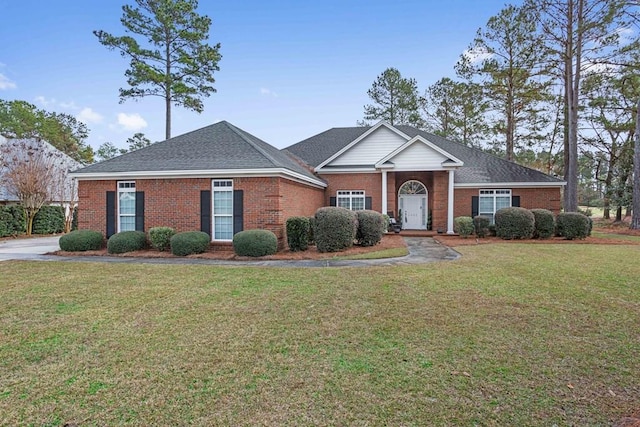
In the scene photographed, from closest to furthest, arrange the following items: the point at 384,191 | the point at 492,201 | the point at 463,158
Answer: the point at 384,191 < the point at 492,201 < the point at 463,158

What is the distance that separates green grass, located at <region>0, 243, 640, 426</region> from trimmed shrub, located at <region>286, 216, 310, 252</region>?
4.33 m

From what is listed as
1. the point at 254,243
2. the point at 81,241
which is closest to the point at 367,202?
the point at 254,243

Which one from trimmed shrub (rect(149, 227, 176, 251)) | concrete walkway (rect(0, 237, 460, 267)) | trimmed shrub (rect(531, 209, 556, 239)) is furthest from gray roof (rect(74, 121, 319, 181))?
trimmed shrub (rect(531, 209, 556, 239))

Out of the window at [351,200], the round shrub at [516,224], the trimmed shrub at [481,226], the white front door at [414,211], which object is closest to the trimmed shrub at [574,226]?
the round shrub at [516,224]

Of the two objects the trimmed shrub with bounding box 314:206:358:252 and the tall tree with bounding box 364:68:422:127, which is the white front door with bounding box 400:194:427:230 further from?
the tall tree with bounding box 364:68:422:127

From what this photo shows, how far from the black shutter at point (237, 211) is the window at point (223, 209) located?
0.18 metres

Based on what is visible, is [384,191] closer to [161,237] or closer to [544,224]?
[544,224]

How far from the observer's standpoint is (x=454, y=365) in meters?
3.82

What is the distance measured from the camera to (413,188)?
21.7 m

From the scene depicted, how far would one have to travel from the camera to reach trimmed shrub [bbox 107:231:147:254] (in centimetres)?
1234

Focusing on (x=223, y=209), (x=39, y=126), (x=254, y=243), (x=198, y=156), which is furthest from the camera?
(x=39, y=126)

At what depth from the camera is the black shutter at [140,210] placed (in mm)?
13398

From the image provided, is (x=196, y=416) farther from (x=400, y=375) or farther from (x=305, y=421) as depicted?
(x=400, y=375)

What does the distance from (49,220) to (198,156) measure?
1518 centimetres
